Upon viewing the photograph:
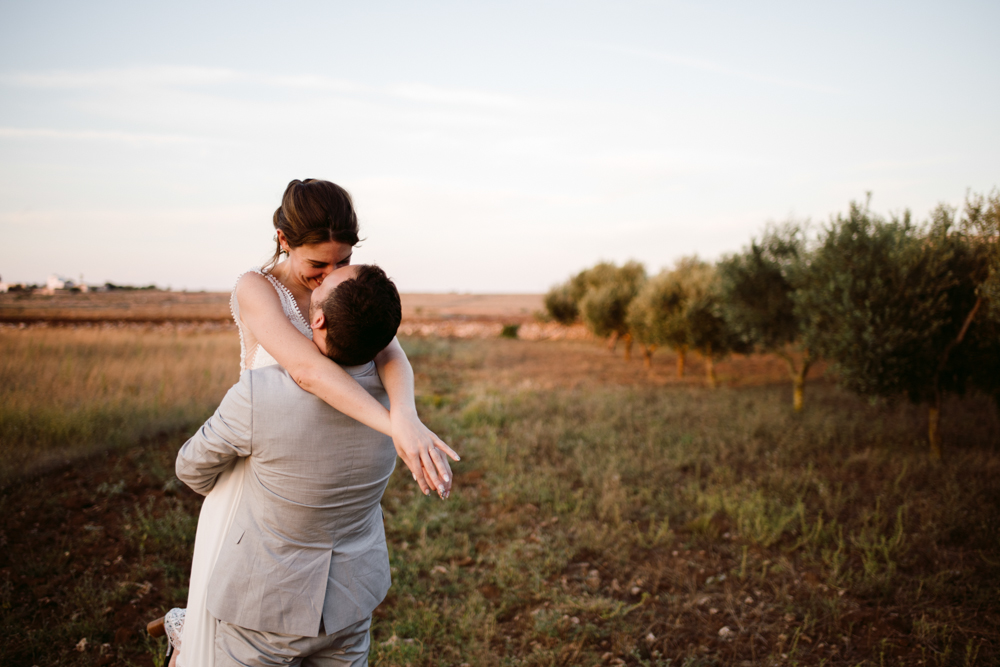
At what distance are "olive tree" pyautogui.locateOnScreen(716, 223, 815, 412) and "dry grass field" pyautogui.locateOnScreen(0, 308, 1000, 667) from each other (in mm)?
2572

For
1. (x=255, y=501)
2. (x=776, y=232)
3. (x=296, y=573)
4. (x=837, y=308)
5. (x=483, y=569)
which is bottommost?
(x=483, y=569)

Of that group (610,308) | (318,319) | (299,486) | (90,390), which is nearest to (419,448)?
(299,486)

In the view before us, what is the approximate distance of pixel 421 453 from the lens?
1584 mm

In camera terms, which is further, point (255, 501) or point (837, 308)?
point (837, 308)

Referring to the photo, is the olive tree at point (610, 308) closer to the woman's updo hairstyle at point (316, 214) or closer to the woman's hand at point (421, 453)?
the woman's updo hairstyle at point (316, 214)

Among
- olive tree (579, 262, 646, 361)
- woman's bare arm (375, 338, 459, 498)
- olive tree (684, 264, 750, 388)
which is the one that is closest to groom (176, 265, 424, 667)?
woman's bare arm (375, 338, 459, 498)

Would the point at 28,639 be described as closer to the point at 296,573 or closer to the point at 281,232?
the point at 296,573

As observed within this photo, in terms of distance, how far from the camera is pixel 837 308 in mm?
8602

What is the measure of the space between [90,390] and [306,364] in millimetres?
8234

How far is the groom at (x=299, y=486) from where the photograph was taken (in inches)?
64.1

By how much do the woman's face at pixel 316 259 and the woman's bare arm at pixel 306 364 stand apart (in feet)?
0.64

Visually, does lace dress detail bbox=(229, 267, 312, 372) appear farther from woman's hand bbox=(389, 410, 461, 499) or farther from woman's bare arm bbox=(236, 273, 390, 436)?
woman's hand bbox=(389, 410, 461, 499)

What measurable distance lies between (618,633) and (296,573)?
3.42 metres

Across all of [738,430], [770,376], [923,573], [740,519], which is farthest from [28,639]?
[770,376]
